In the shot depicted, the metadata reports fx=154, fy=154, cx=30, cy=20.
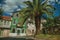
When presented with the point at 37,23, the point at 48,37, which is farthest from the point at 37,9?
the point at 48,37

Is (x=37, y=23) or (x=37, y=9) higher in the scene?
(x=37, y=9)

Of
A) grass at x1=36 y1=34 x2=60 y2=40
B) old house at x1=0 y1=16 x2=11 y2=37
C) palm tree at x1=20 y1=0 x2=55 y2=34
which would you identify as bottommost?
grass at x1=36 y1=34 x2=60 y2=40

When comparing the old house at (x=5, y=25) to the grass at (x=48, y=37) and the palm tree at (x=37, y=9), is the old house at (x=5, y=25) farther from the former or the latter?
the grass at (x=48, y=37)

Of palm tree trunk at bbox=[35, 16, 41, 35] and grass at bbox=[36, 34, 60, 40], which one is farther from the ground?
palm tree trunk at bbox=[35, 16, 41, 35]

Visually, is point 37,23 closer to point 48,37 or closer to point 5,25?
point 48,37

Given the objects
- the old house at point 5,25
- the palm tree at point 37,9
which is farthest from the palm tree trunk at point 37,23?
the old house at point 5,25

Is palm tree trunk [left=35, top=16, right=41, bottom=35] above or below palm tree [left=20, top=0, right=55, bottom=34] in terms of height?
below

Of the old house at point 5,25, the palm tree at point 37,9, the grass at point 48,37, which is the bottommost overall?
the grass at point 48,37

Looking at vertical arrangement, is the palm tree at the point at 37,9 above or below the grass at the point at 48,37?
above

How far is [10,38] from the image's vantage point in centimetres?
216

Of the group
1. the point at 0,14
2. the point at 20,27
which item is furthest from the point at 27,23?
the point at 0,14

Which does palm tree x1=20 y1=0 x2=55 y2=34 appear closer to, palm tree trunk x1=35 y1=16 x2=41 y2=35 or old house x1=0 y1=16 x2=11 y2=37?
palm tree trunk x1=35 y1=16 x2=41 y2=35

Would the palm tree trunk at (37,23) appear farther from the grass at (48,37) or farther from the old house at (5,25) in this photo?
the old house at (5,25)

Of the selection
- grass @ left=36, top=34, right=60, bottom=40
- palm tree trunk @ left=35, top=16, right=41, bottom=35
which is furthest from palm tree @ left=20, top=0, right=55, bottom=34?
grass @ left=36, top=34, right=60, bottom=40
